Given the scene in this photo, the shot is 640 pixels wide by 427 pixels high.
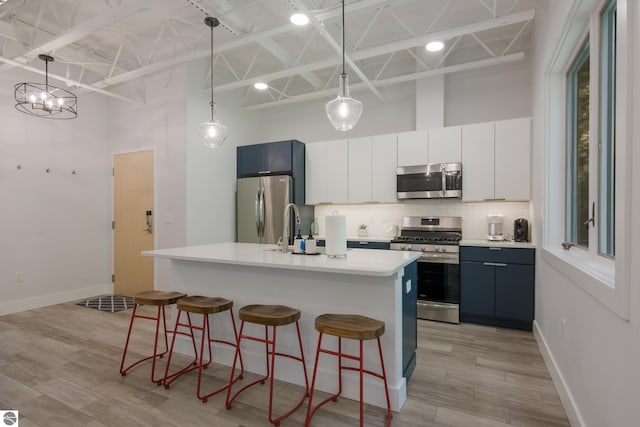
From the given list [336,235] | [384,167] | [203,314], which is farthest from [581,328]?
[384,167]

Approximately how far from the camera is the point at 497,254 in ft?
12.2

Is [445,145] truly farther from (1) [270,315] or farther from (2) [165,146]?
(2) [165,146]

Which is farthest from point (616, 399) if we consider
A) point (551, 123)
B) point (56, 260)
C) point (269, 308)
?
point (56, 260)

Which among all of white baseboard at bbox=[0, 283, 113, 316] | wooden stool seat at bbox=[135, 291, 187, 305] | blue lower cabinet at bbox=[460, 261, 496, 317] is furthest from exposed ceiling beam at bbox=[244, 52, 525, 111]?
white baseboard at bbox=[0, 283, 113, 316]

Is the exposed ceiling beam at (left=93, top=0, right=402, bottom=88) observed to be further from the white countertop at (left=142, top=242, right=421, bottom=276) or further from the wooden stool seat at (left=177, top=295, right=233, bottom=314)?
the wooden stool seat at (left=177, top=295, right=233, bottom=314)

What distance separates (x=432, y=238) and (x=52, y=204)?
5257 mm

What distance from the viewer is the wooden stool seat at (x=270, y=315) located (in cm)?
216

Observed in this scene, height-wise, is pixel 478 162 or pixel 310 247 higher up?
pixel 478 162

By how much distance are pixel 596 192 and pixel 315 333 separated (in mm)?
2017

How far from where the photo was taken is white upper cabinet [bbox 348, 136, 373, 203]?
479 cm

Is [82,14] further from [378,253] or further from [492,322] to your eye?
[492,322]

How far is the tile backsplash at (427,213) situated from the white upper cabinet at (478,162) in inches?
13.4

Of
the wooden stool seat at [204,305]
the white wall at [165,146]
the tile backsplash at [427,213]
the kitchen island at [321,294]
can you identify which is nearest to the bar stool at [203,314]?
the wooden stool seat at [204,305]

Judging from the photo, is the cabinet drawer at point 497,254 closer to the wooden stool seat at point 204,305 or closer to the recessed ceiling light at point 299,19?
the wooden stool seat at point 204,305
